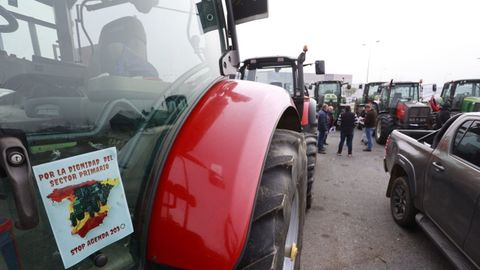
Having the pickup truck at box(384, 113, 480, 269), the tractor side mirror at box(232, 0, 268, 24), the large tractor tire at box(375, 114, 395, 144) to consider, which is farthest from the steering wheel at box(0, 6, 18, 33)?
the large tractor tire at box(375, 114, 395, 144)

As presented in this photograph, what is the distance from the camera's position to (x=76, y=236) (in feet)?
2.79

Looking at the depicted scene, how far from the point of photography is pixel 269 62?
5.53 meters

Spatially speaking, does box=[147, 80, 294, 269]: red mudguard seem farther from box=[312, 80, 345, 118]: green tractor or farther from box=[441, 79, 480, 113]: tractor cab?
box=[441, 79, 480, 113]: tractor cab

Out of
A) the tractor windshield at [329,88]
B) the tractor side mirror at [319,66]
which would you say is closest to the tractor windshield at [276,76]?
the tractor side mirror at [319,66]

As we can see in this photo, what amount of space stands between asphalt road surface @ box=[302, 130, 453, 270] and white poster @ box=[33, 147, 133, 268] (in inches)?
98.5

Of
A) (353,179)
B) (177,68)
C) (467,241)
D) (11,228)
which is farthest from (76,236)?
(353,179)

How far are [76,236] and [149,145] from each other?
17.1 inches

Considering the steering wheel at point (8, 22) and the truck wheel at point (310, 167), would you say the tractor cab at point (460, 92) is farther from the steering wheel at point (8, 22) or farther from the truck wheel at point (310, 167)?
the steering wheel at point (8, 22)

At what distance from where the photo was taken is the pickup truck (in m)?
2.25

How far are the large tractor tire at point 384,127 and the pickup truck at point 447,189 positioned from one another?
627 cm

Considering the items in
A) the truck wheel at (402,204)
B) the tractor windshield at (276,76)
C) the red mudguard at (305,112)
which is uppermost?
the tractor windshield at (276,76)

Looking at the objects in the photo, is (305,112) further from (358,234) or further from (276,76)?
(358,234)

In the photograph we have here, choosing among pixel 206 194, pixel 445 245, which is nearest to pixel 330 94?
pixel 445 245

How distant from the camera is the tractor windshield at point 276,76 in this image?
5605 mm
